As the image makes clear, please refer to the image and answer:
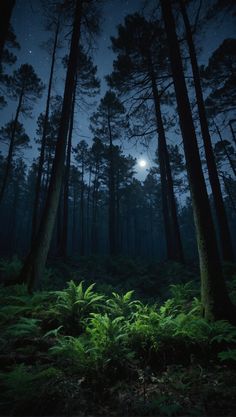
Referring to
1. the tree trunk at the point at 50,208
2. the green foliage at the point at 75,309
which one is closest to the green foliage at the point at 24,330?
the green foliage at the point at 75,309

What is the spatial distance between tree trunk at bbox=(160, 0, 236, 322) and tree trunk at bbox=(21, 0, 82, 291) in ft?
14.5

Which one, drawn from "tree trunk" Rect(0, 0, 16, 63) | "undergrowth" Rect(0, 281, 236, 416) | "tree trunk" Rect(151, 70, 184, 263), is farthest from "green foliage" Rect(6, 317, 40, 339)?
"tree trunk" Rect(151, 70, 184, 263)

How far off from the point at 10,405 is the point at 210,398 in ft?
8.66

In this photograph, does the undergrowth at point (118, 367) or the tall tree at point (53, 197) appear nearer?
the undergrowth at point (118, 367)

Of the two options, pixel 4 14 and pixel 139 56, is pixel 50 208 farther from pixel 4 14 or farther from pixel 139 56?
Result: pixel 139 56

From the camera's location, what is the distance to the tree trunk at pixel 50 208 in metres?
7.14

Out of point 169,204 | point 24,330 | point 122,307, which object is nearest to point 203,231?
point 122,307

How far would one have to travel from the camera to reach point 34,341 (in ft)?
13.8

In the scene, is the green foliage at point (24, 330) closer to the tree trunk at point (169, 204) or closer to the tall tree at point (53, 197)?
the tall tree at point (53, 197)

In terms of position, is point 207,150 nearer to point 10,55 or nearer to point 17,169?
point 10,55

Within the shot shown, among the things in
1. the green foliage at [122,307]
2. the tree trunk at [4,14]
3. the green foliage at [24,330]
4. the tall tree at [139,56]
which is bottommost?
the green foliage at [24,330]

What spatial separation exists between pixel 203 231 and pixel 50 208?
5036 millimetres

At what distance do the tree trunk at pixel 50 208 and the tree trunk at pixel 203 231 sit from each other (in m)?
4.43

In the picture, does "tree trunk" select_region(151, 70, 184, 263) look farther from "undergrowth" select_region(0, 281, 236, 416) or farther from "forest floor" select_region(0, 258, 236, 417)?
"undergrowth" select_region(0, 281, 236, 416)
